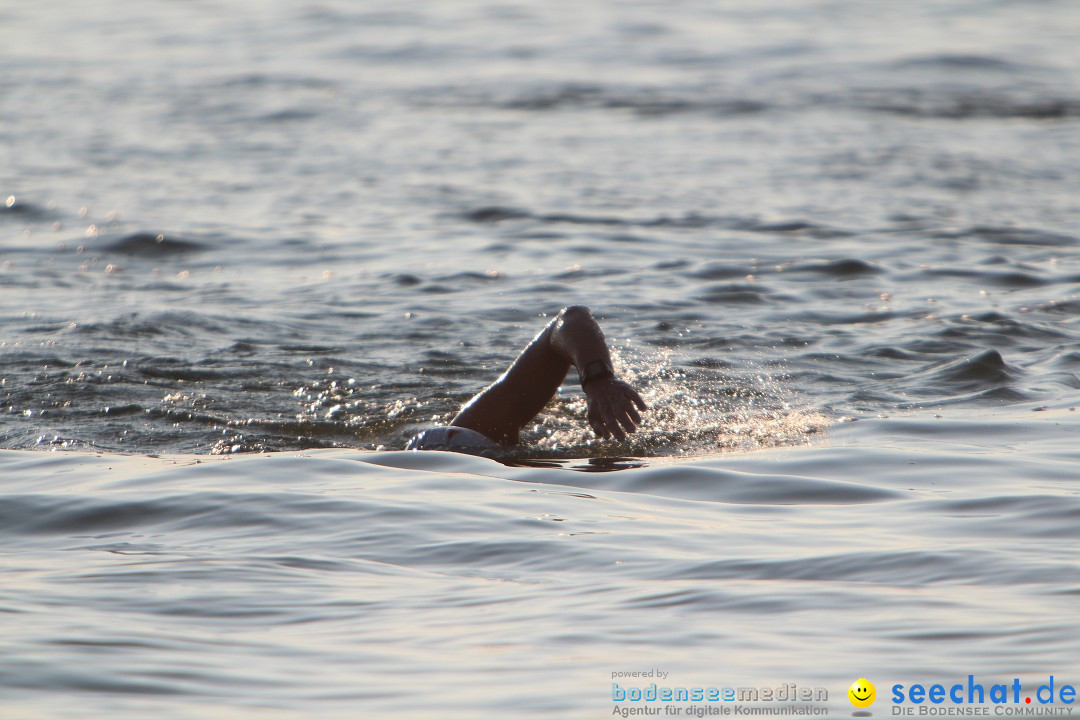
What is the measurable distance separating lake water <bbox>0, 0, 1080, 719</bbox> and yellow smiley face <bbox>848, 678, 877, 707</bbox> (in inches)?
1.2

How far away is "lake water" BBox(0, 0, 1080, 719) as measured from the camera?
371 cm

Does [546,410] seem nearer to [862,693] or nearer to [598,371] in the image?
[598,371]

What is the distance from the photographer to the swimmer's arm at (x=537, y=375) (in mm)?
5738

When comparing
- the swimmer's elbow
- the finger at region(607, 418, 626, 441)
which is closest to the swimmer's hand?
the finger at region(607, 418, 626, 441)

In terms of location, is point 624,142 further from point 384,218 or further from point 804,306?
point 804,306

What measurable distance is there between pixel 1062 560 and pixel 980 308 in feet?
16.2

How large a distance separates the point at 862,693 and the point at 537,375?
302 centimetres

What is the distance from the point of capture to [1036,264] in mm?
10250

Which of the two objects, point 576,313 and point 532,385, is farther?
point 532,385

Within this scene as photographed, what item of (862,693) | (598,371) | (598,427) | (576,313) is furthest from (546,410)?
(862,693)

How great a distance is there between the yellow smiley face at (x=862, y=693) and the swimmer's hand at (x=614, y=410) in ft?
7.26

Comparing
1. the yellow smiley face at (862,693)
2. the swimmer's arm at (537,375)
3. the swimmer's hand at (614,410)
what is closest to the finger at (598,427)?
the swimmer's hand at (614,410)

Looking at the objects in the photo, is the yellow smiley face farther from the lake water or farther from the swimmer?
the swimmer

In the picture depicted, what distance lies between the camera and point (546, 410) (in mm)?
6965
